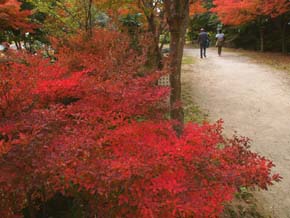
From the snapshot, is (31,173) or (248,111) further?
(248,111)

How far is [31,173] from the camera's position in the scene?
1.82 meters

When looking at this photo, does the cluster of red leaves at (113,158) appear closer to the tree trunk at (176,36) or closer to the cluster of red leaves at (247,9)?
the tree trunk at (176,36)

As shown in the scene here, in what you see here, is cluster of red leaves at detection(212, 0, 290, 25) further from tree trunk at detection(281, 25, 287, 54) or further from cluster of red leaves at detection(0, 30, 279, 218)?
cluster of red leaves at detection(0, 30, 279, 218)

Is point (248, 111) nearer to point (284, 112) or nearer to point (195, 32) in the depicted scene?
point (284, 112)

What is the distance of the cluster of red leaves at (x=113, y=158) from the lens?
1.85 m

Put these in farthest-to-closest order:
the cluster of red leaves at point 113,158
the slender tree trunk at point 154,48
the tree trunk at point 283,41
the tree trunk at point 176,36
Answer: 1. the tree trunk at point 283,41
2. the slender tree trunk at point 154,48
3. the tree trunk at point 176,36
4. the cluster of red leaves at point 113,158

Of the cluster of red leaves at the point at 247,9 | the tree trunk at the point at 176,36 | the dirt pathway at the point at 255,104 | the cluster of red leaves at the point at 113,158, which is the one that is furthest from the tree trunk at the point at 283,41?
the cluster of red leaves at the point at 113,158

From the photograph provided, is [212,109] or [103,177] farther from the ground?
[103,177]

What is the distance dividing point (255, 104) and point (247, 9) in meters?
9.45

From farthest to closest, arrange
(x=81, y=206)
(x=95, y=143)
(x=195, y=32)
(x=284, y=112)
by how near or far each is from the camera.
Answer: (x=195, y=32)
(x=284, y=112)
(x=81, y=206)
(x=95, y=143)

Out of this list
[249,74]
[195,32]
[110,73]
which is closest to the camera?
[110,73]

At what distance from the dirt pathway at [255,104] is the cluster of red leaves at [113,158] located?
1996mm

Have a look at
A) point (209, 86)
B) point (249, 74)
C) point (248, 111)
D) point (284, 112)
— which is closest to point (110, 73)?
point (248, 111)

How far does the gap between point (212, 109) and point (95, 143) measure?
5.96 meters
